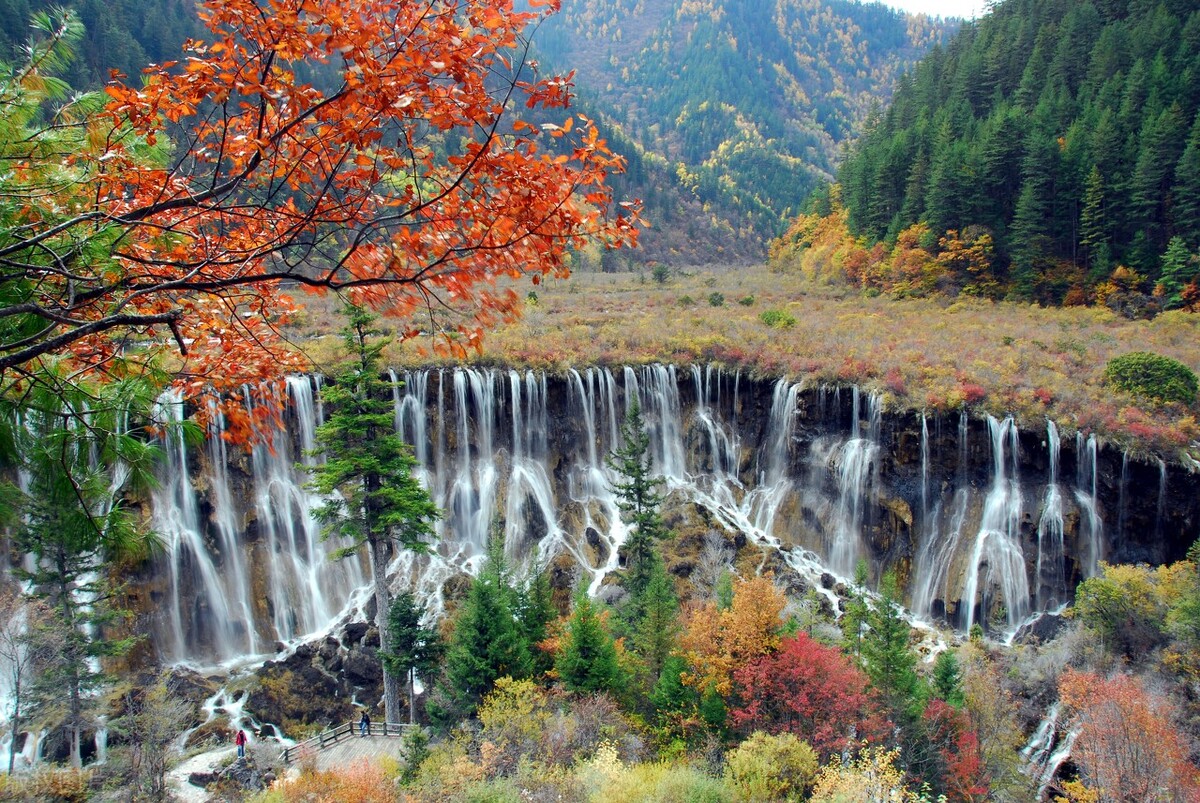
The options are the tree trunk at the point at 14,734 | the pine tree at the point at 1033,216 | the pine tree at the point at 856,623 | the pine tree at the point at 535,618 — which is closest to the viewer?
the tree trunk at the point at 14,734

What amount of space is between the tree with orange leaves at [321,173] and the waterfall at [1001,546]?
26205mm

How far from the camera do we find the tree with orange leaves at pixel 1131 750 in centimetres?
1348

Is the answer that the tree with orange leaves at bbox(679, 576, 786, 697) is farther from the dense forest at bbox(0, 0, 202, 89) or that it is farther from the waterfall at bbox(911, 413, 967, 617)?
the dense forest at bbox(0, 0, 202, 89)

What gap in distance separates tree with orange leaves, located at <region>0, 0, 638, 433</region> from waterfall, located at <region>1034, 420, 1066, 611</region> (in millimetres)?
27412

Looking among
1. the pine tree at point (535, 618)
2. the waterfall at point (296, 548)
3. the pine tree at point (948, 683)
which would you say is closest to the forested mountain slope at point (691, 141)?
the waterfall at point (296, 548)

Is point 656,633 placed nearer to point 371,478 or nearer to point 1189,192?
point 371,478

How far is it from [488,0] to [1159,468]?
29657mm

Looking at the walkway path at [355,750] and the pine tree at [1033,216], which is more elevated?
the pine tree at [1033,216]

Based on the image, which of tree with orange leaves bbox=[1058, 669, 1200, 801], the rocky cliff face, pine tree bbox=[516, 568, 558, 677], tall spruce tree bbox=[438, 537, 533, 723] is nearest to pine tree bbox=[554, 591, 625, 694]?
tall spruce tree bbox=[438, 537, 533, 723]

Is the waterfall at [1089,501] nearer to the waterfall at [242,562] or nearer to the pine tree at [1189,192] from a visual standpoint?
the pine tree at [1189,192]

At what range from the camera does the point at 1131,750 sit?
1396 cm

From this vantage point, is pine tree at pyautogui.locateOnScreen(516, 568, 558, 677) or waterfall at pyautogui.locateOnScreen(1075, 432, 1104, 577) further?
waterfall at pyautogui.locateOnScreen(1075, 432, 1104, 577)

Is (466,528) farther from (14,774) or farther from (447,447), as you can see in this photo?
(14,774)

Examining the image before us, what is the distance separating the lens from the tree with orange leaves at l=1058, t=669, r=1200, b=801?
13.5 m
